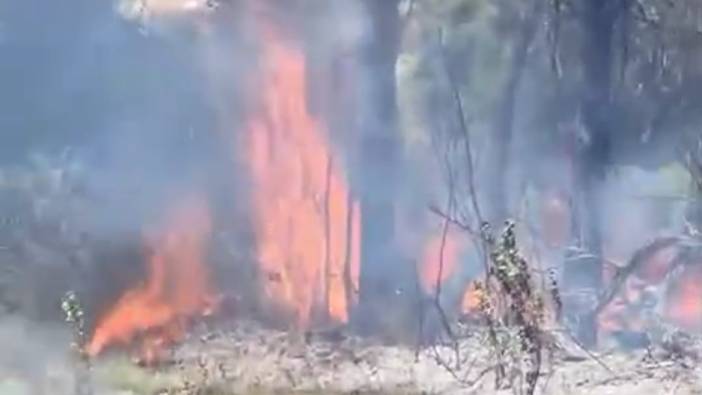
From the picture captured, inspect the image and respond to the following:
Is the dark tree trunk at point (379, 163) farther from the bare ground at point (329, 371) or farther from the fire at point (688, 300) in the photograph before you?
the fire at point (688, 300)

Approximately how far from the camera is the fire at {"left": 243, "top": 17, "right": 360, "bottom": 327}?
267 inches

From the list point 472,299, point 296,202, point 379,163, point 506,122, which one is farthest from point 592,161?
point 296,202

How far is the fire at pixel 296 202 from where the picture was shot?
6773 mm

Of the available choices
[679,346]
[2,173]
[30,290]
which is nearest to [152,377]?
[30,290]

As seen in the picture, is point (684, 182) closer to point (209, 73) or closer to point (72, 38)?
point (209, 73)

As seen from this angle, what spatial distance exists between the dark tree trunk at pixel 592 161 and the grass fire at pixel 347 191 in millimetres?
10

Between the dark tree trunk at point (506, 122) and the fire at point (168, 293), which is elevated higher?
the dark tree trunk at point (506, 122)

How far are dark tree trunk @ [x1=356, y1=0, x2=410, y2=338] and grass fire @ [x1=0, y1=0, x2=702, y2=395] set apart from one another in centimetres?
1

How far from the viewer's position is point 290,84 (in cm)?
677

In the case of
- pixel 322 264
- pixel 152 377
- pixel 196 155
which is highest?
pixel 196 155

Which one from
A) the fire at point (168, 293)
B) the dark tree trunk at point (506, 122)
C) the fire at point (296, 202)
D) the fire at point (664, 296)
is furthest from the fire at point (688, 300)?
the fire at point (168, 293)

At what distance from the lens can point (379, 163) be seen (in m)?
6.77

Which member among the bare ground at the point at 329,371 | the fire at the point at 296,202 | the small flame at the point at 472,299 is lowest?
the bare ground at the point at 329,371

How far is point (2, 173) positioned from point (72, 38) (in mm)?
708
